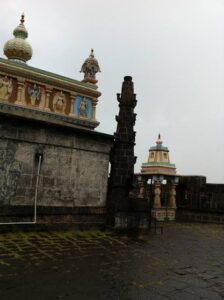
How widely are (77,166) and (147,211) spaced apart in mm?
2816

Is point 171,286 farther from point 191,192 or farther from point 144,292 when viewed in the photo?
point 191,192

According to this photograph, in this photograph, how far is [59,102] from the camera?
21.0 meters

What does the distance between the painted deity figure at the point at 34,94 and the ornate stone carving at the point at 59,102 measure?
107 centimetres

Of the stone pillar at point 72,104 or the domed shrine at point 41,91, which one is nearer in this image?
the domed shrine at point 41,91

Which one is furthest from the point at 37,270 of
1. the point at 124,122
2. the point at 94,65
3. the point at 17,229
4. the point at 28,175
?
the point at 94,65

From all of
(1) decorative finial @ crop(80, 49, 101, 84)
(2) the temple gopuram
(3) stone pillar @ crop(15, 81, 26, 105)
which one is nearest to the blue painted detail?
(1) decorative finial @ crop(80, 49, 101, 84)

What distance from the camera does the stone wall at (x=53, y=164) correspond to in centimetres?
926

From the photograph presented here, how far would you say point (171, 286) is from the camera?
16.8 ft

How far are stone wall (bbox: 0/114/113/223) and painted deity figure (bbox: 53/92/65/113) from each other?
34.0ft

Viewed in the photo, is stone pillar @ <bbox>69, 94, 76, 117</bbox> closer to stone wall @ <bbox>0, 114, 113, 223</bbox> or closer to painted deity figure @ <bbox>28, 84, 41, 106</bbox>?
painted deity figure @ <bbox>28, 84, 41, 106</bbox>

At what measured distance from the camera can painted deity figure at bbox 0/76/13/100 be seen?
19.2 m

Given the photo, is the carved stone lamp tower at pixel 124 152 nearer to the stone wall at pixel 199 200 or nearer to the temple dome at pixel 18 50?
the stone wall at pixel 199 200

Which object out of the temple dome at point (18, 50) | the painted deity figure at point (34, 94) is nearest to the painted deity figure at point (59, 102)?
the painted deity figure at point (34, 94)

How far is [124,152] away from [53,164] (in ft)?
8.53
